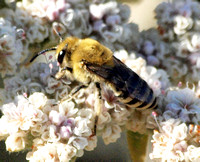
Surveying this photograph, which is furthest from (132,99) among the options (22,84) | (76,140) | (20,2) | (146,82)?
(20,2)

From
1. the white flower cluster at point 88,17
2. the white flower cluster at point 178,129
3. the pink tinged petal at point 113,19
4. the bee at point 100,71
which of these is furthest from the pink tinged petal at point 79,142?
the pink tinged petal at point 113,19

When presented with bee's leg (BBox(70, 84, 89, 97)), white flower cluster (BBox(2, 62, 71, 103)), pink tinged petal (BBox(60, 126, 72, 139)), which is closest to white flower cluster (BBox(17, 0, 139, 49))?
white flower cluster (BBox(2, 62, 71, 103))

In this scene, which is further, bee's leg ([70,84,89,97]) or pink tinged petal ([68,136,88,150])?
bee's leg ([70,84,89,97])

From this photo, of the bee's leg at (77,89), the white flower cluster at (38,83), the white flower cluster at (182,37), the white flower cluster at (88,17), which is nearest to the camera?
the bee's leg at (77,89)

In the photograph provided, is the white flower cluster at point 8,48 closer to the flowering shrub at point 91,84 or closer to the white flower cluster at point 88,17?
the flowering shrub at point 91,84


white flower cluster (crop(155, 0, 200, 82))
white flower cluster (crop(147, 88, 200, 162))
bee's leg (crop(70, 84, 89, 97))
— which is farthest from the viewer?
white flower cluster (crop(155, 0, 200, 82))

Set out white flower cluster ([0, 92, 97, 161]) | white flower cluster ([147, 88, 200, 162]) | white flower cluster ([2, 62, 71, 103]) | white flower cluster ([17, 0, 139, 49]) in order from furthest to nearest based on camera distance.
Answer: white flower cluster ([17, 0, 139, 49]) < white flower cluster ([2, 62, 71, 103]) < white flower cluster ([147, 88, 200, 162]) < white flower cluster ([0, 92, 97, 161])

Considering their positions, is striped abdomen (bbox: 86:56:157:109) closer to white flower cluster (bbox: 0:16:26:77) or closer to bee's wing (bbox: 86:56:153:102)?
bee's wing (bbox: 86:56:153:102)

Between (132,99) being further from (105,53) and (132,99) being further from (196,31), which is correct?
(196,31)
